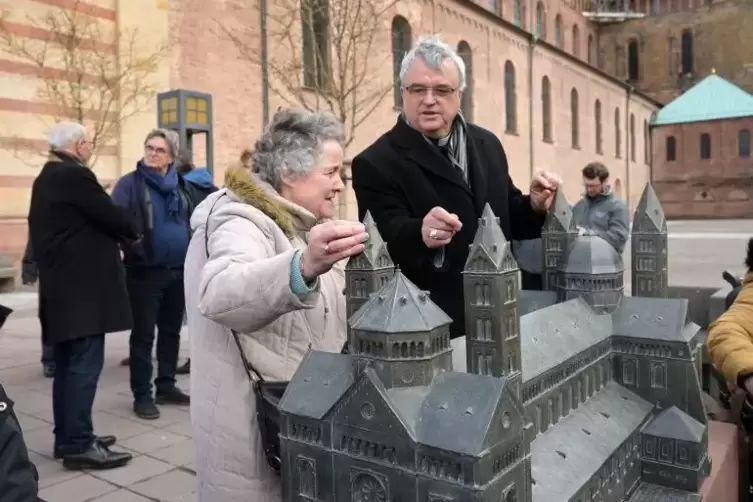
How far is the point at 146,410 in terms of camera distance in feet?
19.8

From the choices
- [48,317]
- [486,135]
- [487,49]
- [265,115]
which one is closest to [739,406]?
[486,135]

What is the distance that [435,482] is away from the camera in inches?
79.7

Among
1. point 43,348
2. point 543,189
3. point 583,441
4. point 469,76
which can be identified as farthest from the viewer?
point 469,76

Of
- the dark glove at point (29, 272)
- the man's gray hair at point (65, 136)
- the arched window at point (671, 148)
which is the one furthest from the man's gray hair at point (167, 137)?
the arched window at point (671, 148)

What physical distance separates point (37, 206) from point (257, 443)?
3138 mm

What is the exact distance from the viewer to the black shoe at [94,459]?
15.9 feet

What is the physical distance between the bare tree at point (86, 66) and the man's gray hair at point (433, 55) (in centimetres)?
1184

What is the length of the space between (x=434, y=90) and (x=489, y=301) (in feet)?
3.04

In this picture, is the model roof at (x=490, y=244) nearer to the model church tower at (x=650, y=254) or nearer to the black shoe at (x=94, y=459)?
the model church tower at (x=650, y=254)

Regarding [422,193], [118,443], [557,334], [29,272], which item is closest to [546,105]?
[29,272]

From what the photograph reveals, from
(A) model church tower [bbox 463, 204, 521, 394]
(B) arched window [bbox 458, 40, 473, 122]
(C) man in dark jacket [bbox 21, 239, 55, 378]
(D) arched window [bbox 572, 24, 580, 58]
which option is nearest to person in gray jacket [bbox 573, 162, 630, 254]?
(A) model church tower [bbox 463, 204, 521, 394]

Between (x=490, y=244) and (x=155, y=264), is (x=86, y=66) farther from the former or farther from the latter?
(x=490, y=244)

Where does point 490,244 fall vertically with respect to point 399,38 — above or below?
below

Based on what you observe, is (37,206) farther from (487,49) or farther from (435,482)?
(487,49)
